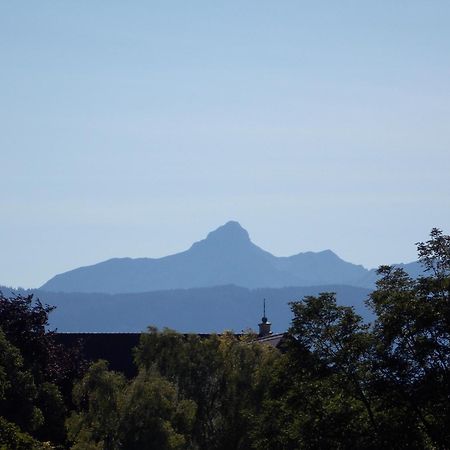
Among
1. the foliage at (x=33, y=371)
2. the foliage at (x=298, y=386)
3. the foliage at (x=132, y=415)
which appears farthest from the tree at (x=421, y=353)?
the foliage at (x=33, y=371)

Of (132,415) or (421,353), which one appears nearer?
(421,353)

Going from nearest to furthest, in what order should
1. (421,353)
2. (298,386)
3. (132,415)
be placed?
(421,353)
(298,386)
(132,415)

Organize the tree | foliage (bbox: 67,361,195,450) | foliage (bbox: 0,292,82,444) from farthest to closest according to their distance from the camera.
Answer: foliage (bbox: 0,292,82,444)
foliage (bbox: 67,361,195,450)
the tree

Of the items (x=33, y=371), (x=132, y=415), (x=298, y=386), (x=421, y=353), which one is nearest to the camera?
(x=421, y=353)

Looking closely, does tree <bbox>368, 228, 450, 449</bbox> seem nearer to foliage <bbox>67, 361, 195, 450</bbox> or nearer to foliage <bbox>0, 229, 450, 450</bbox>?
foliage <bbox>0, 229, 450, 450</bbox>

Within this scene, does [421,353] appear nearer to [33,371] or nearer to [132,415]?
[132,415]

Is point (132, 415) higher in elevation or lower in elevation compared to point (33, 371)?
lower

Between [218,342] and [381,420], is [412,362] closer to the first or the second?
[381,420]

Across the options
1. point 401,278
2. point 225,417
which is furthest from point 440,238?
point 225,417

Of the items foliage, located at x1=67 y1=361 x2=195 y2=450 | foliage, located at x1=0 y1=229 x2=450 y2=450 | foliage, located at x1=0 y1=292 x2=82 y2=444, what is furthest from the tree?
foliage, located at x1=0 y1=292 x2=82 y2=444

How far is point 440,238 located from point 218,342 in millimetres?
15035

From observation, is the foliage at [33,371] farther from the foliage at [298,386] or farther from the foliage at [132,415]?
the foliage at [132,415]

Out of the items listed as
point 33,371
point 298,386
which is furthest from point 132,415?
point 298,386

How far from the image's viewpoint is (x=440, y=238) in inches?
1152
